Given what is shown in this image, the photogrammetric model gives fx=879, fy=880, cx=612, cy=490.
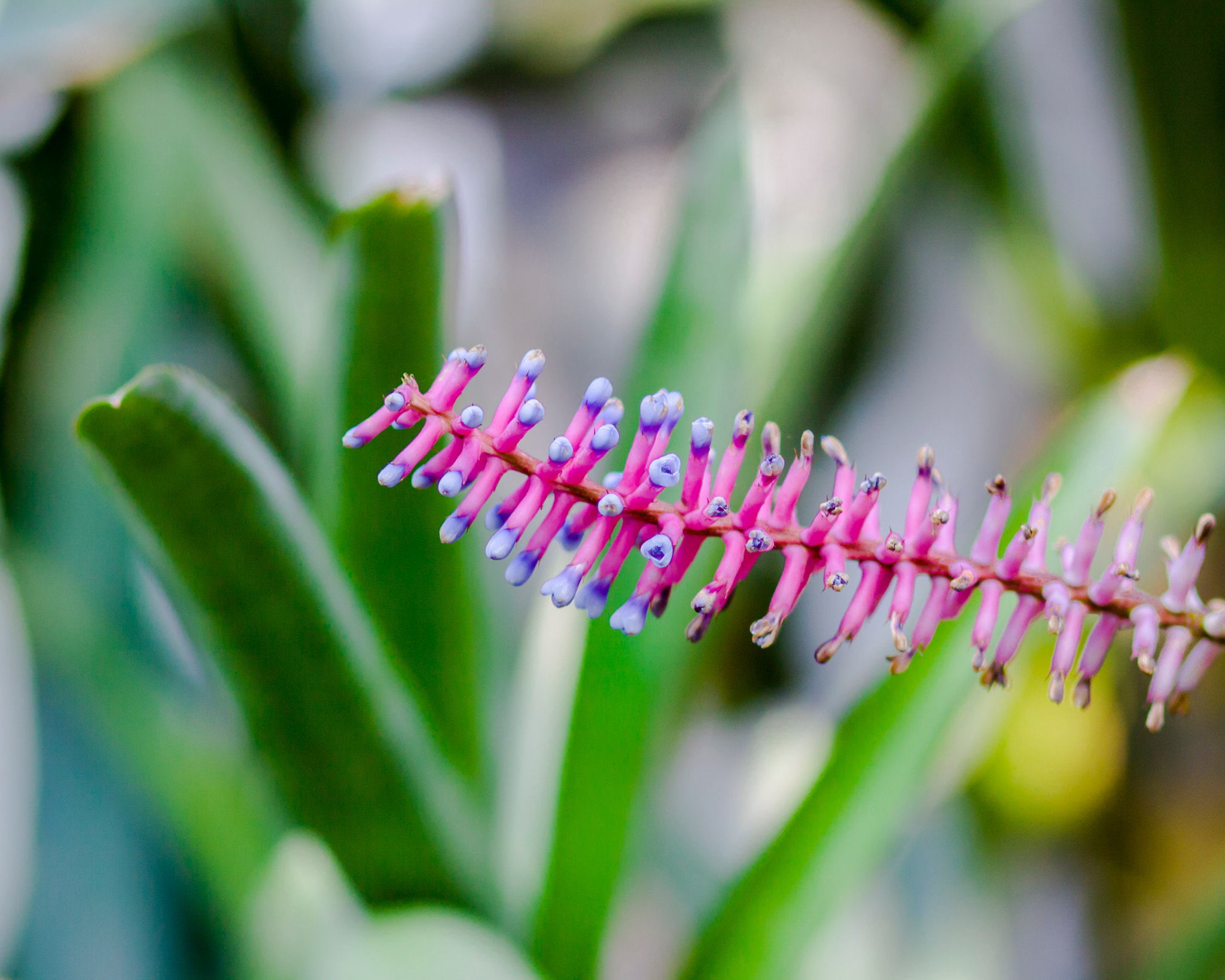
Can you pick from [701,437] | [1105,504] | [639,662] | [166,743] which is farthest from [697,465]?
[166,743]

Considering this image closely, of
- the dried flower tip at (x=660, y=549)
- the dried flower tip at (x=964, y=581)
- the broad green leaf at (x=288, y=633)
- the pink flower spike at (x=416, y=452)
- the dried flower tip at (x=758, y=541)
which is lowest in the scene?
the broad green leaf at (x=288, y=633)

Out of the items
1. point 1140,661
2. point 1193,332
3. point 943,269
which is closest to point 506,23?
point 943,269

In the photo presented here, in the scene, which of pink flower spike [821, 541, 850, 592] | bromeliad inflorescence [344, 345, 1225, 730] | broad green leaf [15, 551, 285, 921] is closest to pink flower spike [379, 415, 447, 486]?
bromeliad inflorescence [344, 345, 1225, 730]

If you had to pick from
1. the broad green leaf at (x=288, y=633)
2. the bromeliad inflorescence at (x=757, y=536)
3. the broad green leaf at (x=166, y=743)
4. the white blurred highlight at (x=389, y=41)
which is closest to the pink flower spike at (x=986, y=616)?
the bromeliad inflorescence at (x=757, y=536)

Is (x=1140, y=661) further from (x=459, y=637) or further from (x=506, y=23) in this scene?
(x=506, y=23)

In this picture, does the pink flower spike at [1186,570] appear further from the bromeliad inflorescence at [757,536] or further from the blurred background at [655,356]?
the blurred background at [655,356]

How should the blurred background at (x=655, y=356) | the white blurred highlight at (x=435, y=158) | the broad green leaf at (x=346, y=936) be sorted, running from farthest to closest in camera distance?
the white blurred highlight at (x=435, y=158) < the blurred background at (x=655, y=356) < the broad green leaf at (x=346, y=936)
